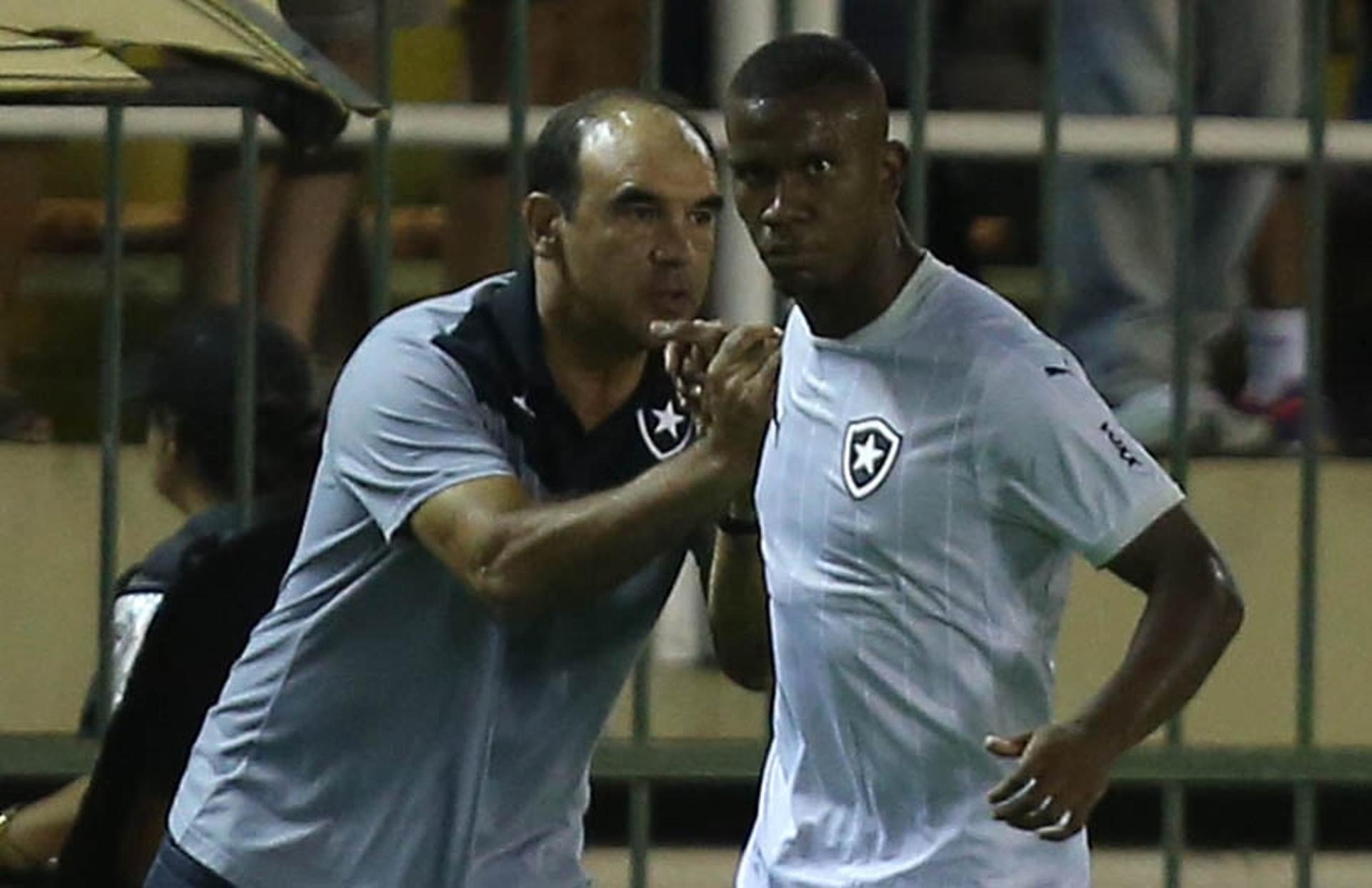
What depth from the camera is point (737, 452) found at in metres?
4.68

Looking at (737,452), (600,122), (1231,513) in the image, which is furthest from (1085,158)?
(737,452)

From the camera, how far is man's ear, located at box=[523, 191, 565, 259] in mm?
5145

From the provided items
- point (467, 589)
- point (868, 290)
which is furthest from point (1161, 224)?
point (467, 589)

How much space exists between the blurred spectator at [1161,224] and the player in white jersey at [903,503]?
6.88 ft

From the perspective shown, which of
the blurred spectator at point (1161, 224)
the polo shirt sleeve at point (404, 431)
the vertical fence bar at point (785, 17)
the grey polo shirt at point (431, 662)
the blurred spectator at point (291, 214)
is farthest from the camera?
the blurred spectator at point (1161, 224)

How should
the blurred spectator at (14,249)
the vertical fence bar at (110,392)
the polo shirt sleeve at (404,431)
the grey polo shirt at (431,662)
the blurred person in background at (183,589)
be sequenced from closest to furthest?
the polo shirt sleeve at (404,431), the grey polo shirt at (431,662), the blurred person in background at (183,589), the vertical fence bar at (110,392), the blurred spectator at (14,249)

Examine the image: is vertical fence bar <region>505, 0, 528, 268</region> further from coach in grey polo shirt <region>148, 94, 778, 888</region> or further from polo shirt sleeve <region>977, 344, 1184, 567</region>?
polo shirt sleeve <region>977, 344, 1184, 567</region>

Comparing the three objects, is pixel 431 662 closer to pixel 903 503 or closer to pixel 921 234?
pixel 903 503

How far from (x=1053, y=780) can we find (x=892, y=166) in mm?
817

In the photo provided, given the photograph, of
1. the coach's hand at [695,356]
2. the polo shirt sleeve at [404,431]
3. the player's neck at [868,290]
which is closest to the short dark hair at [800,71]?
the player's neck at [868,290]

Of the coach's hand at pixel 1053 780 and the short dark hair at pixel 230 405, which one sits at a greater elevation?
the short dark hair at pixel 230 405

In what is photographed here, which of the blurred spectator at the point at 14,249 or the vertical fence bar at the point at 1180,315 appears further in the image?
the blurred spectator at the point at 14,249

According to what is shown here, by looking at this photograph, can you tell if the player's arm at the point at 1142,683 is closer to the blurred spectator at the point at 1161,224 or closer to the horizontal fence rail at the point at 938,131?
the horizontal fence rail at the point at 938,131

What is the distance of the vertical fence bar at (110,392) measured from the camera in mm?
6344
